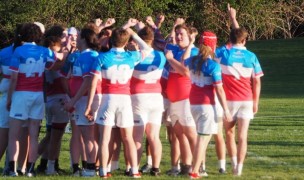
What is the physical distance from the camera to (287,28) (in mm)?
54562

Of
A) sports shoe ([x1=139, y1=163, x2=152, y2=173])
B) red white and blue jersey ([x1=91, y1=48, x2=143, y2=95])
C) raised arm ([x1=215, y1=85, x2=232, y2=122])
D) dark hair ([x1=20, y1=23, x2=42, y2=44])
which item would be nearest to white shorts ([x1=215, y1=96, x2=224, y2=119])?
raised arm ([x1=215, y1=85, x2=232, y2=122])

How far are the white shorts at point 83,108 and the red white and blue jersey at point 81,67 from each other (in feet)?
0.50

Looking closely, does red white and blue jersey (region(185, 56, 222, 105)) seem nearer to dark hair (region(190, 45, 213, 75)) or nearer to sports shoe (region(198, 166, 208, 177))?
dark hair (region(190, 45, 213, 75))

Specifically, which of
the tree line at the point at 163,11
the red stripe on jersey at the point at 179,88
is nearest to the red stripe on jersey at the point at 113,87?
the red stripe on jersey at the point at 179,88

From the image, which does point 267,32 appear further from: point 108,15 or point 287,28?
point 108,15

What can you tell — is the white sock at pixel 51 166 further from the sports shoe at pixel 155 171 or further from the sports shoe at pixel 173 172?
the sports shoe at pixel 173 172

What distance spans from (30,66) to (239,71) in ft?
9.11

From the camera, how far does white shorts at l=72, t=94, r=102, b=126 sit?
12.1 metres

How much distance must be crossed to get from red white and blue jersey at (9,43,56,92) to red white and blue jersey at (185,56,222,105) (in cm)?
192

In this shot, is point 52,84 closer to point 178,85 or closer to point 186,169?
point 178,85

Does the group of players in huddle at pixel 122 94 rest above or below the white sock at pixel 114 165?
above

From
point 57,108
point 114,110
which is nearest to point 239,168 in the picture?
point 114,110

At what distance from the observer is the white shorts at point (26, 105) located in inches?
472

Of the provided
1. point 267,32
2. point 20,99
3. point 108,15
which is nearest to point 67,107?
point 20,99
